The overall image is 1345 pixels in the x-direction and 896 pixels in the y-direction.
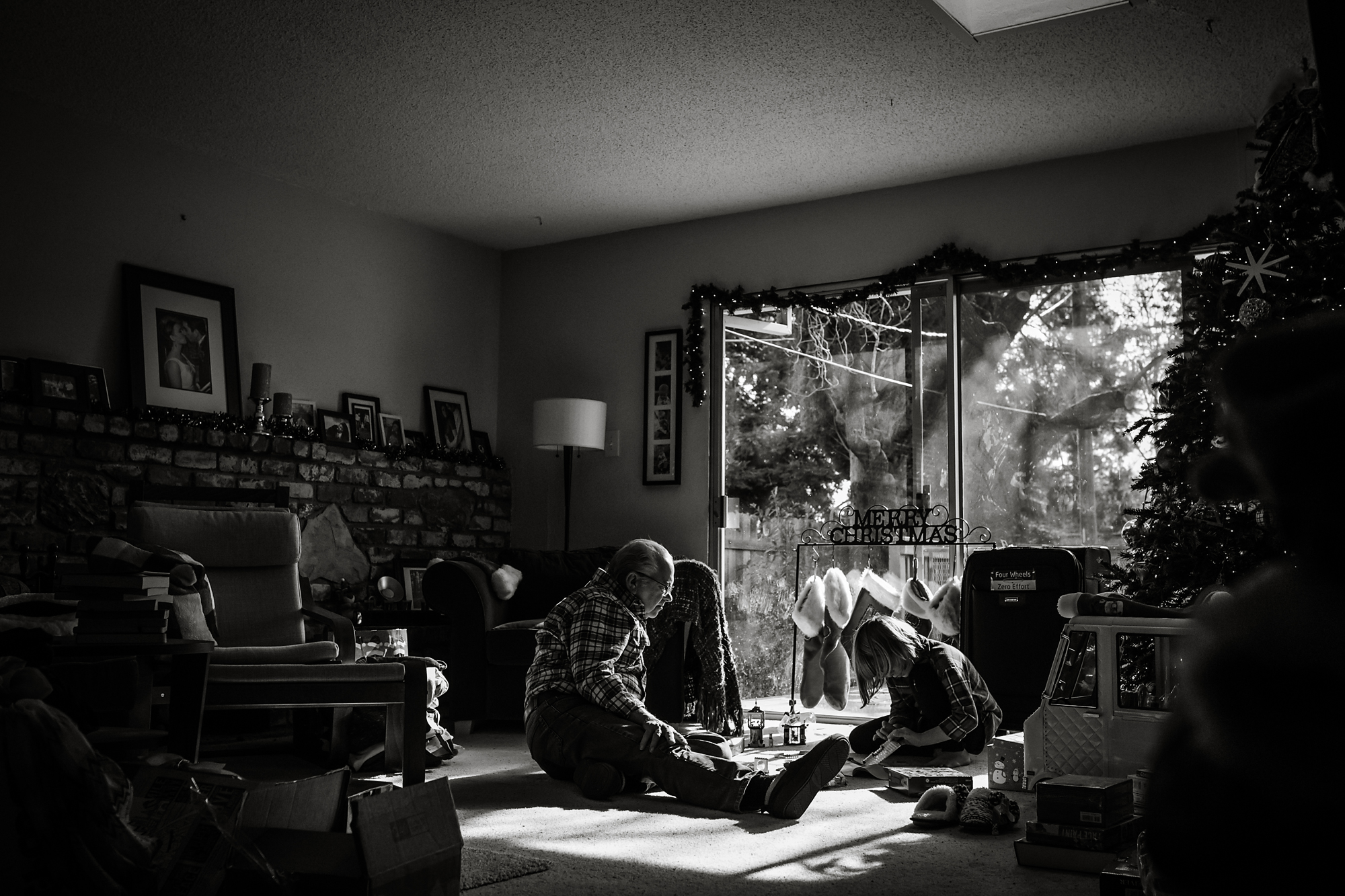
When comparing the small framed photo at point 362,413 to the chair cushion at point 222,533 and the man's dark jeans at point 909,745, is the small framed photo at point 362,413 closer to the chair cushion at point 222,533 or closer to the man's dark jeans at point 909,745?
the chair cushion at point 222,533

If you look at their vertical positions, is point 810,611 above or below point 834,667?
above

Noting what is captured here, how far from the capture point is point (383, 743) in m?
3.86

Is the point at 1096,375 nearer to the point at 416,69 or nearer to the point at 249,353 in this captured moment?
the point at 416,69

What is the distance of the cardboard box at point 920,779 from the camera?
3203mm

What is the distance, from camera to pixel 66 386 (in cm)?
458

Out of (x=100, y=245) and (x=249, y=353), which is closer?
(x=100, y=245)

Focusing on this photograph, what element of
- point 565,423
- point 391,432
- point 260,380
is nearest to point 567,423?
point 565,423

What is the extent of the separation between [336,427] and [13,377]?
158 centimetres

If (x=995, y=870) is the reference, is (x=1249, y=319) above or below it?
above

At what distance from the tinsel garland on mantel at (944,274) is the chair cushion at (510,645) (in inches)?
77.5

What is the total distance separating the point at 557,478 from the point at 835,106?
2.89 meters

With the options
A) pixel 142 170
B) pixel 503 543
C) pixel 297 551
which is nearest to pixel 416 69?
pixel 142 170

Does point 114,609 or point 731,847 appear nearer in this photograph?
point 114,609

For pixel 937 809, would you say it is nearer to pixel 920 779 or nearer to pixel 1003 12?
pixel 920 779
